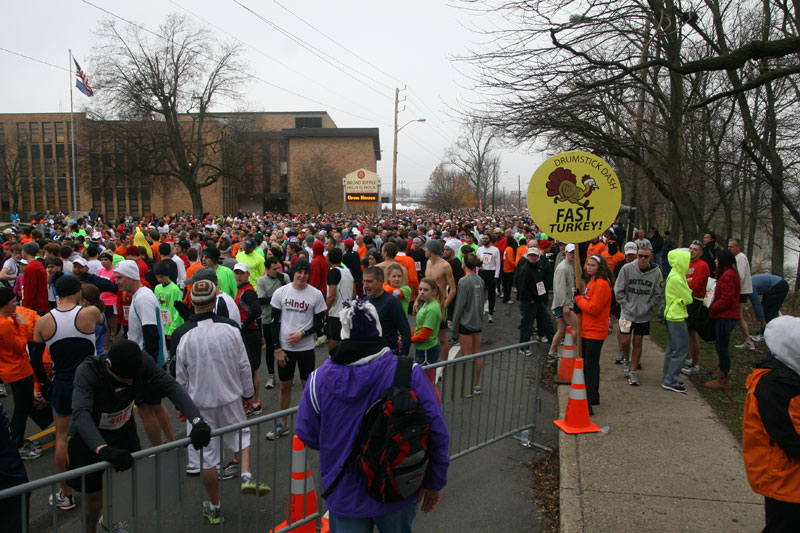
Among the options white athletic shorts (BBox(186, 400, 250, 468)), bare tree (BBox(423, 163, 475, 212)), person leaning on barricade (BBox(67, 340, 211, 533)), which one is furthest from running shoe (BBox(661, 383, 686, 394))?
bare tree (BBox(423, 163, 475, 212))

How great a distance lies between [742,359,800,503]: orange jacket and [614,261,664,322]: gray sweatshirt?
4.36 metres

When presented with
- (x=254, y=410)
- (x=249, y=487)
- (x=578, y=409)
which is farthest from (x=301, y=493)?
(x=578, y=409)

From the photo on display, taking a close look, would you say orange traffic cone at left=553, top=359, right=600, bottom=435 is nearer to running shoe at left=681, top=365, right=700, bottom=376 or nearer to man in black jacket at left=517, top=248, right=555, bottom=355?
running shoe at left=681, top=365, right=700, bottom=376

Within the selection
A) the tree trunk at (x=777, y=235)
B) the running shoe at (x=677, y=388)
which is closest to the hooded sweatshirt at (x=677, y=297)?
the running shoe at (x=677, y=388)

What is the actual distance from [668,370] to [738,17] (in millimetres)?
10638

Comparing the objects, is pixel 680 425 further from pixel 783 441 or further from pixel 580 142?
pixel 580 142

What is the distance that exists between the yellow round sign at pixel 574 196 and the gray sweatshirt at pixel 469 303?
1468 millimetres

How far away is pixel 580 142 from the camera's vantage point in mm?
12992

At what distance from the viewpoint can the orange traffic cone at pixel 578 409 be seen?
5.48 metres

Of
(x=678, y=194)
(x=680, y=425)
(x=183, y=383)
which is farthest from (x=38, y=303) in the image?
(x=678, y=194)

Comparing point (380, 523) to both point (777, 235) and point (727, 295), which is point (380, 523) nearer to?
point (727, 295)

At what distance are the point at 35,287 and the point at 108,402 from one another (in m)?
5.50

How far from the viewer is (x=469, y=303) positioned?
698 centimetres

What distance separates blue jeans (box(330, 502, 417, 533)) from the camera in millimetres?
2629
